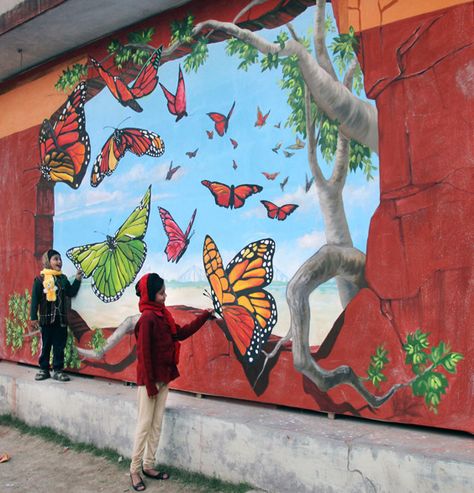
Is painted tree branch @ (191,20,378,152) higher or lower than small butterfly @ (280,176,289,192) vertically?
higher

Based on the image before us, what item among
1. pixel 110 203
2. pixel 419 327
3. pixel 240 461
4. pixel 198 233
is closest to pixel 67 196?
pixel 110 203

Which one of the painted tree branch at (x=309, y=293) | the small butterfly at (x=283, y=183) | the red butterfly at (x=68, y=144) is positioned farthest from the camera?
the red butterfly at (x=68, y=144)

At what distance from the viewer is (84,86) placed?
7.34 metres

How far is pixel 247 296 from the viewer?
5.48 metres

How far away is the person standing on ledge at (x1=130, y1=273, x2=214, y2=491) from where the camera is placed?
4.95 metres

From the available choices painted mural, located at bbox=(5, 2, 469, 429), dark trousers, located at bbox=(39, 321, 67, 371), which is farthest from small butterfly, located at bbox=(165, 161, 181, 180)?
dark trousers, located at bbox=(39, 321, 67, 371)

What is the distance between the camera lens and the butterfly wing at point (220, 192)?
5727 millimetres

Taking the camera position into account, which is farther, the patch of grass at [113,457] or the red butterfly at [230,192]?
the red butterfly at [230,192]

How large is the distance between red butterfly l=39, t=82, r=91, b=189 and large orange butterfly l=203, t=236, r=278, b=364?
242cm

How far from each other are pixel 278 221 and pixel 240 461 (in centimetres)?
191

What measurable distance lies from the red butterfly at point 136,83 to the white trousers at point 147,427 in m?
3.03

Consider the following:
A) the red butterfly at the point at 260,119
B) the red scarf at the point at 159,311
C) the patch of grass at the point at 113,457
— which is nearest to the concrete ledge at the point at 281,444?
the patch of grass at the point at 113,457

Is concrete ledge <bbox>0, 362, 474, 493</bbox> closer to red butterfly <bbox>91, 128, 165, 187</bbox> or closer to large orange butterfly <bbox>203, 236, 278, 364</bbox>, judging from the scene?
large orange butterfly <bbox>203, 236, 278, 364</bbox>

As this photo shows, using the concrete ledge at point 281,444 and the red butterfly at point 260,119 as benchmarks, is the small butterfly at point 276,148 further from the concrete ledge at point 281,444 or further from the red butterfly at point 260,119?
the concrete ledge at point 281,444
